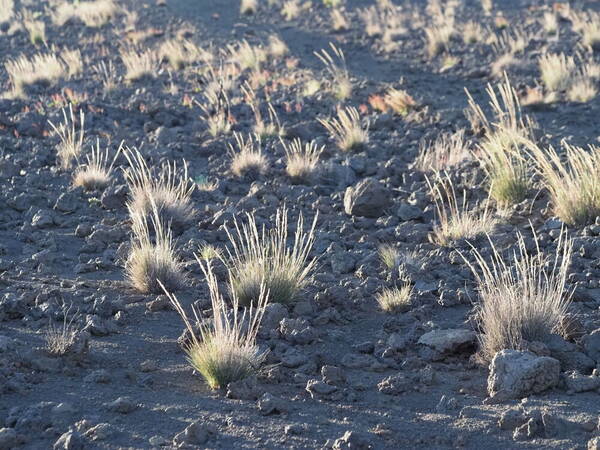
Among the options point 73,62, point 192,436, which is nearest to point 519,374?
point 192,436

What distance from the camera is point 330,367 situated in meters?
5.04

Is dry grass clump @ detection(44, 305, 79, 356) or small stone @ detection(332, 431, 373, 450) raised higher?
dry grass clump @ detection(44, 305, 79, 356)

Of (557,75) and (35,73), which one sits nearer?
(557,75)

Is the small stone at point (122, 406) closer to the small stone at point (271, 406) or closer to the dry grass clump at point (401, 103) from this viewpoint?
the small stone at point (271, 406)

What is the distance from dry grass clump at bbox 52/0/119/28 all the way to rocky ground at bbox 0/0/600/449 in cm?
1105

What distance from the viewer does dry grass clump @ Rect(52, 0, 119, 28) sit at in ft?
78.5

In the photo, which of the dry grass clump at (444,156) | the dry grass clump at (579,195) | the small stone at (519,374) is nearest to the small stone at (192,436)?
the small stone at (519,374)

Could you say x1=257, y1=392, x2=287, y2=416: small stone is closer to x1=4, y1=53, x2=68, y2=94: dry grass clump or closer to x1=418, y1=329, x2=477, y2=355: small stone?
x1=418, y1=329, x2=477, y2=355: small stone

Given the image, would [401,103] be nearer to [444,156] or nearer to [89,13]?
[444,156]

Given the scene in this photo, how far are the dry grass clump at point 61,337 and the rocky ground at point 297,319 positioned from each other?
0.21 feet

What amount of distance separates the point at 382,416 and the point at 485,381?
75 centimetres

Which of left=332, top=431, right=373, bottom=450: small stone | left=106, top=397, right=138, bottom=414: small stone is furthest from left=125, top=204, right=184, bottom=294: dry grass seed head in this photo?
left=332, top=431, right=373, bottom=450: small stone

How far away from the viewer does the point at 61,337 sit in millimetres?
5184

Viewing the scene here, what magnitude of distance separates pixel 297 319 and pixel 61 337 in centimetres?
150
